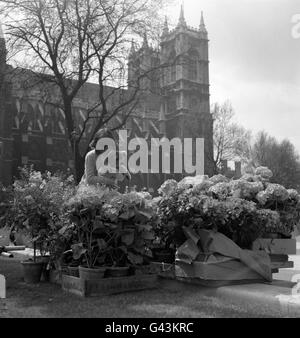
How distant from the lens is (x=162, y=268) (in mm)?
7090

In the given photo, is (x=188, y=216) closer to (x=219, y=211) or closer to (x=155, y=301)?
(x=219, y=211)

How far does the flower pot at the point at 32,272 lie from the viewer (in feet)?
24.2

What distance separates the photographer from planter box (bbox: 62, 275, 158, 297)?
19.3 ft

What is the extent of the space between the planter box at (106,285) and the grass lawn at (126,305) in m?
0.11

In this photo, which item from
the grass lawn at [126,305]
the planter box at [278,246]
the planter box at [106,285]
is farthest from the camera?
the planter box at [278,246]

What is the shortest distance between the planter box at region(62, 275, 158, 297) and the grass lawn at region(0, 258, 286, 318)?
0.11 metres

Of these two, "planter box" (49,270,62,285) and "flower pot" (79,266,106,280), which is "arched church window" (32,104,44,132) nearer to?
"planter box" (49,270,62,285)

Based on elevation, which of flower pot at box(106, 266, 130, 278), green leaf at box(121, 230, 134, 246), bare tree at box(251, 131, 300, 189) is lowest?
flower pot at box(106, 266, 130, 278)

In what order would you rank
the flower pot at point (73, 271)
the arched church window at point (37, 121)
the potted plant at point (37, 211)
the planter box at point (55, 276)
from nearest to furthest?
the flower pot at point (73, 271), the planter box at point (55, 276), the potted plant at point (37, 211), the arched church window at point (37, 121)

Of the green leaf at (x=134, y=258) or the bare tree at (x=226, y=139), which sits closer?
the green leaf at (x=134, y=258)

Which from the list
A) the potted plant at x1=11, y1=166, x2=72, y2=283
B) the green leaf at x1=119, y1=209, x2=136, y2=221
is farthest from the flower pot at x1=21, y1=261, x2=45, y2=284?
the green leaf at x1=119, y1=209, x2=136, y2=221

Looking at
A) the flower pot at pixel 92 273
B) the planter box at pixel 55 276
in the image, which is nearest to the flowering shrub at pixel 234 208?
the flower pot at pixel 92 273

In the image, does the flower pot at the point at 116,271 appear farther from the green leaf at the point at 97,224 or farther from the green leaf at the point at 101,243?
the green leaf at the point at 97,224

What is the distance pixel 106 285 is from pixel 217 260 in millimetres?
1618
